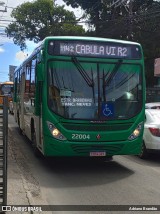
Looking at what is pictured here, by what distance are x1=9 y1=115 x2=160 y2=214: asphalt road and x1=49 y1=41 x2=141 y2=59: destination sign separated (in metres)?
2.76

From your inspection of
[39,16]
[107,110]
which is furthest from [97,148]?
[39,16]

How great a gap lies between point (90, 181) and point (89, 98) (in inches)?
74.5

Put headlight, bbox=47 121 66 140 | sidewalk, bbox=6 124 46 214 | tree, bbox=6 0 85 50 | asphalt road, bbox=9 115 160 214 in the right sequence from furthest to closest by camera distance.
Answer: tree, bbox=6 0 85 50
headlight, bbox=47 121 66 140
asphalt road, bbox=9 115 160 214
sidewalk, bbox=6 124 46 214

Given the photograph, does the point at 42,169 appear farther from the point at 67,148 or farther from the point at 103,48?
the point at 103,48

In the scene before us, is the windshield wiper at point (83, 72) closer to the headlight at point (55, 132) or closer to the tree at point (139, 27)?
the headlight at point (55, 132)

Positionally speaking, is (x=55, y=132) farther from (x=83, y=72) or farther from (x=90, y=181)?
(x=83, y=72)

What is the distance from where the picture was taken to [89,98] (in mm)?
8711

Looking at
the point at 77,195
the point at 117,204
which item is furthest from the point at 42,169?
the point at 117,204

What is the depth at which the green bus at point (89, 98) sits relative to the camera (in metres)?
8.55

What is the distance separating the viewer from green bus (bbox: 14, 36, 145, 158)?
28.1 feet

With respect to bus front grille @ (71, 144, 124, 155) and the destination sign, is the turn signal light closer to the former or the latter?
bus front grille @ (71, 144, 124, 155)

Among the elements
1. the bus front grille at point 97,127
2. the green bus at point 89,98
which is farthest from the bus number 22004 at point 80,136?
the bus front grille at point 97,127

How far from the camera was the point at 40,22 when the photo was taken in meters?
57.2

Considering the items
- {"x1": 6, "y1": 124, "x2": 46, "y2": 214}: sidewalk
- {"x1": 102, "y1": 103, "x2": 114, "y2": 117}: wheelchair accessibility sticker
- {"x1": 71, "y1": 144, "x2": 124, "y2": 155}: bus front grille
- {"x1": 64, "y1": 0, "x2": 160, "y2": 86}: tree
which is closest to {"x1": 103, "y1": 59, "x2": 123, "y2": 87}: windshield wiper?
{"x1": 102, "y1": 103, "x2": 114, "y2": 117}: wheelchair accessibility sticker
